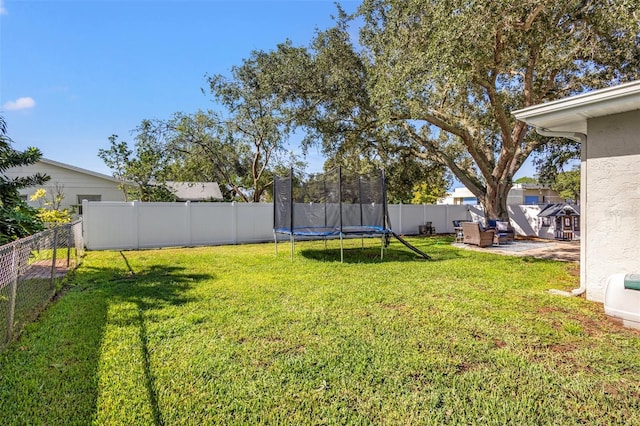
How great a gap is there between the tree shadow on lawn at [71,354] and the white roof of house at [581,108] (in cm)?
552

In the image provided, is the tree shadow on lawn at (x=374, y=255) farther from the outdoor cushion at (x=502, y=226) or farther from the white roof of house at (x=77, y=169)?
the white roof of house at (x=77, y=169)

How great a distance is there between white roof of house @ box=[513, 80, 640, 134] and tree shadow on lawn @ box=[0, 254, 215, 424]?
552cm

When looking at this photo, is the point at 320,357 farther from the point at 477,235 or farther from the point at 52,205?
the point at 52,205

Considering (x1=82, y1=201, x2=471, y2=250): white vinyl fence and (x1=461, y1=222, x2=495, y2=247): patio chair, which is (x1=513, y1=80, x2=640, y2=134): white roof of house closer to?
(x1=461, y1=222, x2=495, y2=247): patio chair

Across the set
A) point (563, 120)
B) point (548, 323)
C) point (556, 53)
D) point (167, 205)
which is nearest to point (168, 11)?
point (167, 205)

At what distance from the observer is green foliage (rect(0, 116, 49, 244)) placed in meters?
4.90

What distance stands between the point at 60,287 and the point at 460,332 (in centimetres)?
600

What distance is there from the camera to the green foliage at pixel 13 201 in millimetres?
4898

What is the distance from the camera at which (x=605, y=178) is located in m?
4.65

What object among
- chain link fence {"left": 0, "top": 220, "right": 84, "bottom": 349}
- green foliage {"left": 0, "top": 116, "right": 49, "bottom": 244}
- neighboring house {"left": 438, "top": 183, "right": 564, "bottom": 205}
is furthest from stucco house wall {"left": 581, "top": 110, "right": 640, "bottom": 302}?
neighboring house {"left": 438, "top": 183, "right": 564, "bottom": 205}

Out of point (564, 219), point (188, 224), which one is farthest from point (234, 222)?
point (564, 219)

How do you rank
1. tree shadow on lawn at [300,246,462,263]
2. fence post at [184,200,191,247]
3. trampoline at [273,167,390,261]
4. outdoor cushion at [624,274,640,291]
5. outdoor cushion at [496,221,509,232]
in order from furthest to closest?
outdoor cushion at [496,221,509,232], fence post at [184,200,191,247], trampoline at [273,167,390,261], tree shadow on lawn at [300,246,462,263], outdoor cushion at [624,274,640,291]

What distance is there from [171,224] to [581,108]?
11045mm

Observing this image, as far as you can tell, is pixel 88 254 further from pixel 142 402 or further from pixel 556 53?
pixel 556 53
